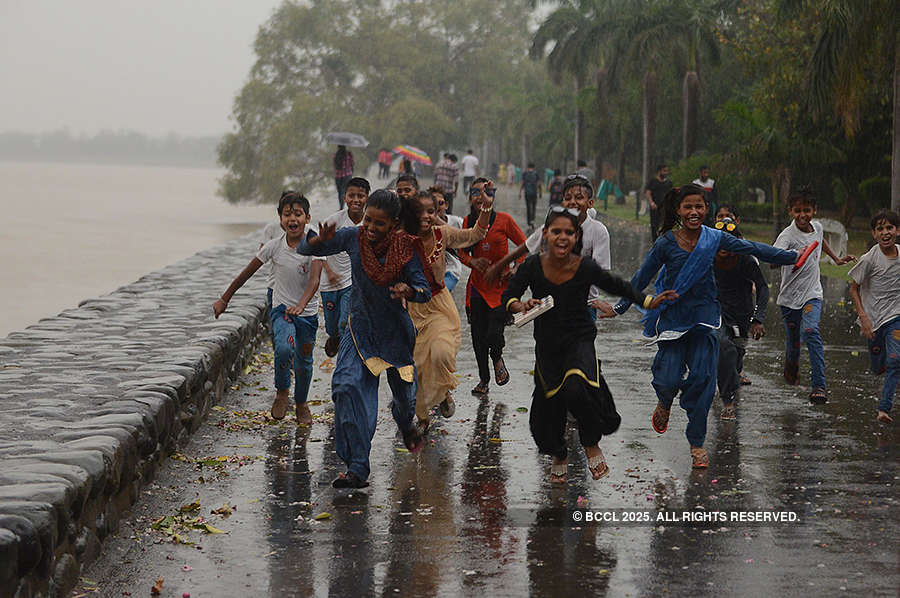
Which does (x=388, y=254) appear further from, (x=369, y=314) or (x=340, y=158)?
(x=340, y=158)

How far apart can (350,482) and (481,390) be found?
3345 mm

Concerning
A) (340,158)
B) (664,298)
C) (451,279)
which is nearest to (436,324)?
(451,279)

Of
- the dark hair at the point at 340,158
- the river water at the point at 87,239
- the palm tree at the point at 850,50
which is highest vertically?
the palm tree at the point at 850,50

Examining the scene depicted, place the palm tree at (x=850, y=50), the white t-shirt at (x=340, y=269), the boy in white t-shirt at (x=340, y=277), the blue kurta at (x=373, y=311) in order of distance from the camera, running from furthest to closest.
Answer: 1. the palm tree at (x=850, y=50)
2. the white t-shirt at (x=340, y=269)
3. the boy in white t-shirt at (x=340, y=277)
4. the blue kurta at (x=373, y=311)

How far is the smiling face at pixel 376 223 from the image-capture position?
709cm

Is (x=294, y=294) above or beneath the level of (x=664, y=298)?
beneath

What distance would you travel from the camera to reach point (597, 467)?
6828mm

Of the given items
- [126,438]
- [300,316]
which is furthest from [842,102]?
[126,438]

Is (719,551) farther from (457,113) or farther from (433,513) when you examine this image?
(457,113)

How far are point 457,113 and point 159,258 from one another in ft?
161

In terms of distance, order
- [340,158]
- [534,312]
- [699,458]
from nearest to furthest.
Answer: [534,312] → [699,458] → [340,158]

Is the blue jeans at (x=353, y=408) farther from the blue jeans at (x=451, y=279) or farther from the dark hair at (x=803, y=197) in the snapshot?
the dark hair at (x=803, y=197)

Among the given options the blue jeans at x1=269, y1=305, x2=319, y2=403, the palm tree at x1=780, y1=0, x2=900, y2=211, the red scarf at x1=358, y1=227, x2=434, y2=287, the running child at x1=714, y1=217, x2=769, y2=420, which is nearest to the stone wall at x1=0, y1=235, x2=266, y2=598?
the blue jeans at x1=269, y1=305, x2=319, y2=403

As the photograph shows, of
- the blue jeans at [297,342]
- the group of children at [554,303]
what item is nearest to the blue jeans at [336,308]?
the group of children at [554,303]
